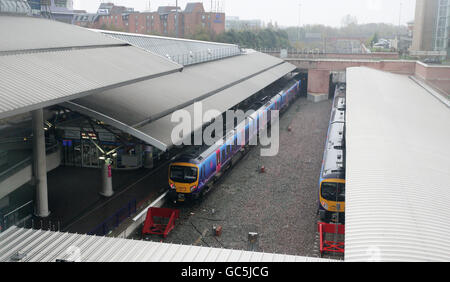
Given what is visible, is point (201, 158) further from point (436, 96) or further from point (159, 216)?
point (436, 96)

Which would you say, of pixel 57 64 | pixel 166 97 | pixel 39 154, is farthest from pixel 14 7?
pixel 39 154

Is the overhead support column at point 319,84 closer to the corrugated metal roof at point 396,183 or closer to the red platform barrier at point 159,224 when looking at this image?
the corrugated metal roof at point 396,183

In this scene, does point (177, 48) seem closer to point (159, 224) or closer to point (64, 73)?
point (159, 224)

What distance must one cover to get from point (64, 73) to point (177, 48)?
58.6 feet

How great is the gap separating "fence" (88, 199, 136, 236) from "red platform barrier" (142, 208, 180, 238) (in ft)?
2.34

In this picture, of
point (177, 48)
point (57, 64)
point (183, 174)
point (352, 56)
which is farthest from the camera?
point (352, 56)

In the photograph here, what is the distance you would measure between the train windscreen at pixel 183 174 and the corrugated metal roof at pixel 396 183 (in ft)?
17.4

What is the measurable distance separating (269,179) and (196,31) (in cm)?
4563

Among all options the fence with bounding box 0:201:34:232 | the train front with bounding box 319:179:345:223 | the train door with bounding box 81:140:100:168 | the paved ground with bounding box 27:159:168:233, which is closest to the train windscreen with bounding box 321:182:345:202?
the train front with bounding box 319:179:345:223

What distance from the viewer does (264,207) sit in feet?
52.3

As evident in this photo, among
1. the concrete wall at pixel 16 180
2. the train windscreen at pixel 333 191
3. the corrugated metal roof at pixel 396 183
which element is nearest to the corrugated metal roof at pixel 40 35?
the concrete wall at pixel 16 180

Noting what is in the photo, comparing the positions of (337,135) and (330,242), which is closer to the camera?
(330,242)

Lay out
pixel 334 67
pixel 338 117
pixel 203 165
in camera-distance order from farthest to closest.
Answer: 1. pixel 334 67
2. pixel 338 117
3. pixel 203 165

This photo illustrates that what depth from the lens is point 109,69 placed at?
1395cm
